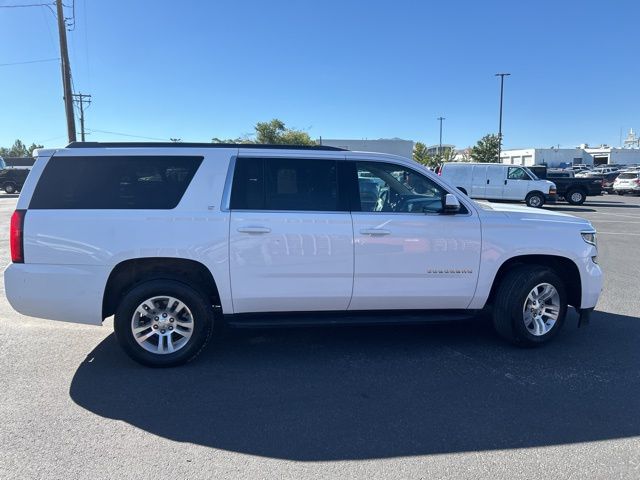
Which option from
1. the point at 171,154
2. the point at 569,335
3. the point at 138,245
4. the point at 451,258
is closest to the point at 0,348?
the point at 138,245

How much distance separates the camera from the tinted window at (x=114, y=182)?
4219 mm

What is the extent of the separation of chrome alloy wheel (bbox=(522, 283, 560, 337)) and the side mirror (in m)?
1.17

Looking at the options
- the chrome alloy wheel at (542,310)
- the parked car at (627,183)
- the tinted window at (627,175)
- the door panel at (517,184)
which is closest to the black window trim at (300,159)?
the chrome alloy wheel at (542,310)

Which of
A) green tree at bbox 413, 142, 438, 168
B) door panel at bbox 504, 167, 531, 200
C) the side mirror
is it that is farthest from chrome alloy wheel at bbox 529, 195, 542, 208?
green tree at bbox 413, 142, 438, 168

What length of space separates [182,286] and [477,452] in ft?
8.78

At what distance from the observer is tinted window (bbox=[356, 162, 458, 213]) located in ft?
15.2

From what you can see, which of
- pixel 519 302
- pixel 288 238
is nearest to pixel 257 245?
pixel 288 238

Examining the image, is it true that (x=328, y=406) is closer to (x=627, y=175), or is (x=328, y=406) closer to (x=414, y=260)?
(x=414, y=260)

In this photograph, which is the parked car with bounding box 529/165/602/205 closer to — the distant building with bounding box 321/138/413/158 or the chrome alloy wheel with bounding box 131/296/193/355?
the distant building with bounding box 321/138/413/158

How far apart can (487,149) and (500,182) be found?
34.2m

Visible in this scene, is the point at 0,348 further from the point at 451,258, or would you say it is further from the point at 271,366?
the point at 451,258

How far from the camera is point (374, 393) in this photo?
389cm

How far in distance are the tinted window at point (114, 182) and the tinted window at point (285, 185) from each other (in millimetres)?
448

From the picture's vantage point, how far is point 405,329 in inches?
214
